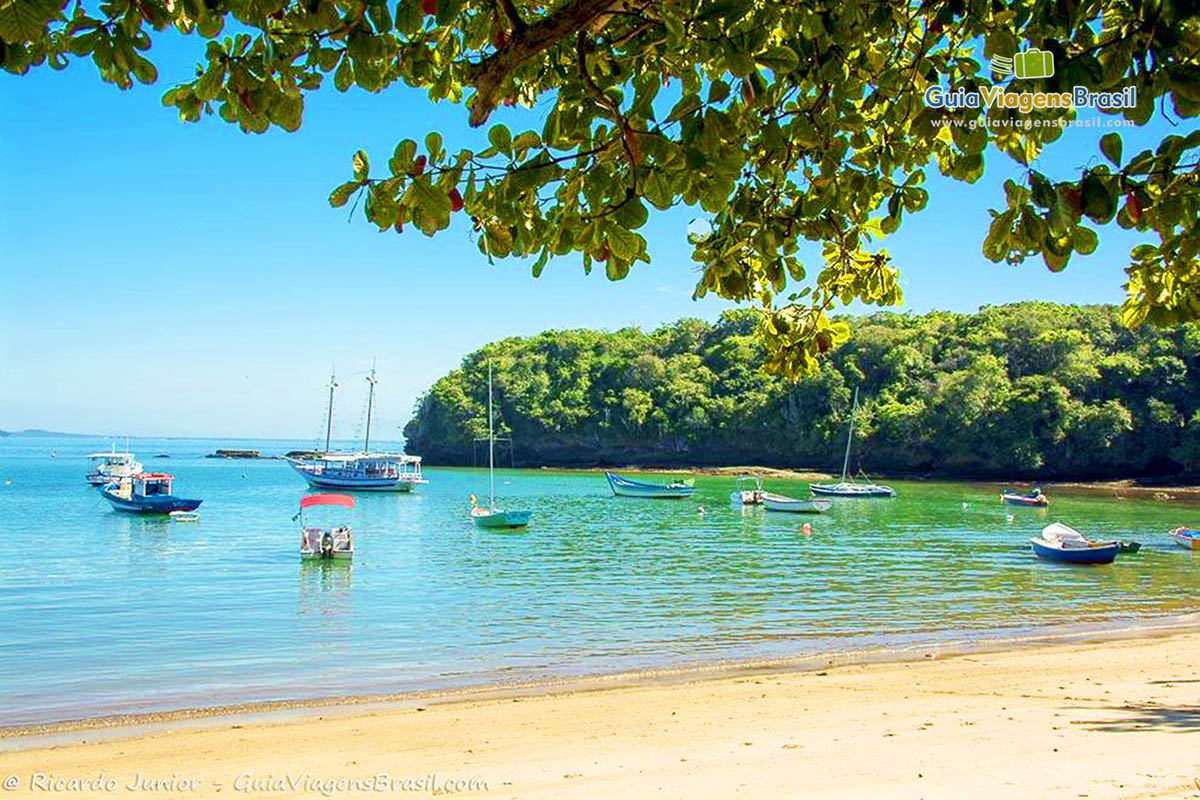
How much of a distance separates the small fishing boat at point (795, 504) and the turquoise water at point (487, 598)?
44.0 inches

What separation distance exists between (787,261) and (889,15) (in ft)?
3.44

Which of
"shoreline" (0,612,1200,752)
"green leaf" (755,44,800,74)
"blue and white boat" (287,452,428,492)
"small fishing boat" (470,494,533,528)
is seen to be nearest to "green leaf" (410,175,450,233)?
"green leaf" (755,44,800,74)

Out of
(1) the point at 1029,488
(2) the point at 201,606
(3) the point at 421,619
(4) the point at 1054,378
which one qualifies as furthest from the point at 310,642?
(4) the point at 1054,378

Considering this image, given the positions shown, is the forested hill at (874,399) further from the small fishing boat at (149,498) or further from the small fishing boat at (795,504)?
the small fishing boat at (149,498)

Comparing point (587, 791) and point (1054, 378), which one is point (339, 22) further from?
point (1054, 378)

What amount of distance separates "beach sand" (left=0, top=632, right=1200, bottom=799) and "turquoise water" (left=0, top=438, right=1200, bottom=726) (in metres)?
2.38

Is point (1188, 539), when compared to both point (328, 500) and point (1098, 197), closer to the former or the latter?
point (328, 500)

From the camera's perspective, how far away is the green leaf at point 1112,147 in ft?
8.41

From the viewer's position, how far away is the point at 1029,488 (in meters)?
66.2

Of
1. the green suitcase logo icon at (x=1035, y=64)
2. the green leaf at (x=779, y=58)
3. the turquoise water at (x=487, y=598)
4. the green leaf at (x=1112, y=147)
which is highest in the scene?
the green leaf at (x=779, y=58)

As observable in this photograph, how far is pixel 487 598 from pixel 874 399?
230 ft

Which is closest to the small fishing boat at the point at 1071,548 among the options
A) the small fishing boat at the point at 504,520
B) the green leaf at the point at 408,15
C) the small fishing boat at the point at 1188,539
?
the small fishing boat at the point at 1188,539

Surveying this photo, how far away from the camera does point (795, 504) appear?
141ft

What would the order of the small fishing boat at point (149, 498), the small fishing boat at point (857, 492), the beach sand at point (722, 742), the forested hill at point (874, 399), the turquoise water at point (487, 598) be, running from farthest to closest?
the forested hill at point (874, 399), the small fishing boat at point (857, 492), the small fishing boat at point (149, 498), the turquoise water at point (487, 598), the beach sand at point (722, 742)
